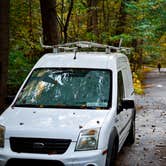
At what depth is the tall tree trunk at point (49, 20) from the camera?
1523 centimetres

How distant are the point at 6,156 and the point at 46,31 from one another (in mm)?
9469

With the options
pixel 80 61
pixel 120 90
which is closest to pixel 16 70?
pixel 80 61

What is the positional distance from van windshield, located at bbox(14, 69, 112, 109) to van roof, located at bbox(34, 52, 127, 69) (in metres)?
0.10

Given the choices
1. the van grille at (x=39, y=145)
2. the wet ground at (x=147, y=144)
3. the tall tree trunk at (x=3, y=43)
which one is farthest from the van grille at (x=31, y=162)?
the tall tree trunk at (x=3, y=43)

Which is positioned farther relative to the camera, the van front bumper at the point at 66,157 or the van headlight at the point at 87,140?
the van headlight at the point at 87,140

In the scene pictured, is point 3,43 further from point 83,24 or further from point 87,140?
point 83,24

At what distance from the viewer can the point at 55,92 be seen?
8.01 meters

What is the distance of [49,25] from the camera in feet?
50.5

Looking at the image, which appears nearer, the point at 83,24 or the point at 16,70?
the point at 16,70

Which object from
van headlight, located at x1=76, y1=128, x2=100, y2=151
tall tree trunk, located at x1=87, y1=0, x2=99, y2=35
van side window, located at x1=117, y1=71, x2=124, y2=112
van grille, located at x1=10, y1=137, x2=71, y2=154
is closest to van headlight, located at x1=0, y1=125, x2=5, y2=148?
van grille, located at x1=10, y1=137, x2=71, y2=154

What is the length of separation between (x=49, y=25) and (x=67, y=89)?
7746 mm

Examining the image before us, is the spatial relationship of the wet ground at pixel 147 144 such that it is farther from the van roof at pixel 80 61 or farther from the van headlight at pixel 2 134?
the van headlight at pixel 2 134

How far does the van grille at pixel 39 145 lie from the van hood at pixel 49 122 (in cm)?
6

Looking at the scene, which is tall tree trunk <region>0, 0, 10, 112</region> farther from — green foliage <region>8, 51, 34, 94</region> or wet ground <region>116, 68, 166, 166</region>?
green foliage <region>8, 51, 34, 94</region>
